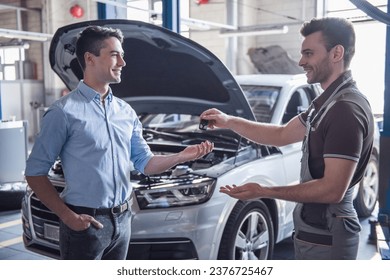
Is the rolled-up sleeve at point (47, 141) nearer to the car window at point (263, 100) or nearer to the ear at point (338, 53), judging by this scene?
the ear at point (338, 53)

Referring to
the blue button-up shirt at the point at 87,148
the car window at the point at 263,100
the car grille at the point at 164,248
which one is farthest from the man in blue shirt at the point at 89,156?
the car window at the point at 263,100

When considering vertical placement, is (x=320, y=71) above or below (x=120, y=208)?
above

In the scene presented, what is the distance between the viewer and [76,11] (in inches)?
354

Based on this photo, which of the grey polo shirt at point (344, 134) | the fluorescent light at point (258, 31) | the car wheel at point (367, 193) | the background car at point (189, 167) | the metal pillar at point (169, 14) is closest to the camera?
the grey polo shirt at point (344, 134)

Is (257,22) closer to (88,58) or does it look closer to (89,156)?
(88,58)

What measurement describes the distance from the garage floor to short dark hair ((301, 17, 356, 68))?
1.25m

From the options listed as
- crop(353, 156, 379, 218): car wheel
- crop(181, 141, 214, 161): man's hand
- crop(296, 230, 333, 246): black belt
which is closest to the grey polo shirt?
crop(296, 230, 333, 246): black belt

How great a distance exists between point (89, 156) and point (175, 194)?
682mm

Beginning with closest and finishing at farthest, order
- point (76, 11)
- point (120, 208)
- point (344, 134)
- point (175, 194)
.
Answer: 1. point (344, 134)
2. point (120, 208)
3. point (175, 194)
4. point (76, 11)

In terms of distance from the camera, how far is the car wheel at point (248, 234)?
6.86 feet

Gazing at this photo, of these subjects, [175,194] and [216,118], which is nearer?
[216,118]

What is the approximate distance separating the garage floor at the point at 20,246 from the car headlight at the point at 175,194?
0.83 m

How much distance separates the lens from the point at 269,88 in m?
2.99

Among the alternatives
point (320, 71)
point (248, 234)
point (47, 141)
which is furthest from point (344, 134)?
point (248, 234)
